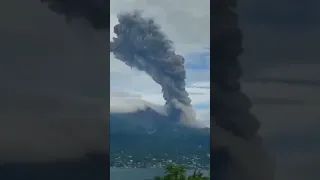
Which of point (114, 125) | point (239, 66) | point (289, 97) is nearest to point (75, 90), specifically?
point (114, 125)

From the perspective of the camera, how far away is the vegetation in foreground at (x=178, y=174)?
2.37 meters

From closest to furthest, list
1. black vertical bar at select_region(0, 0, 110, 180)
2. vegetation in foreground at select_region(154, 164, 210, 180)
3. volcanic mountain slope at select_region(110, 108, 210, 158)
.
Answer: black vertical bar at select_region(0, 0, 110, 180) → vegetation in foreground at select_region(154, 164, 210, 180) → volcanic mountain slope at select_region(110, 108, 210, 158)

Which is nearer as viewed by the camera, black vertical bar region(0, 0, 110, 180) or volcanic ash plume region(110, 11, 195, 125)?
black vertical bar region(0, 0, 110, 180)

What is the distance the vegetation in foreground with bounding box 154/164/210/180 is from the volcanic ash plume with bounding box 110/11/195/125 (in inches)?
15.5

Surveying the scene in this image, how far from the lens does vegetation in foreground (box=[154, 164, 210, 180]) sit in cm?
237

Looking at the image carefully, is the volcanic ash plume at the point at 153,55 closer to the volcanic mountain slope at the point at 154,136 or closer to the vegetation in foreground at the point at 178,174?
the volcanic mountain slope at the point at 154,136

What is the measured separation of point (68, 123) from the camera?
206cm

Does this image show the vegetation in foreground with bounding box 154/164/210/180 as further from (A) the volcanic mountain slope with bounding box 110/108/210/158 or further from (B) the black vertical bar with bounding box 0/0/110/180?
(B) the black vertical bar with bounding box 0/0/110/180

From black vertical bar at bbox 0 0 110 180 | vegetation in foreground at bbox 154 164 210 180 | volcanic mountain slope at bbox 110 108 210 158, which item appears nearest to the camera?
black vertical bar at bbox 0 0 110 180

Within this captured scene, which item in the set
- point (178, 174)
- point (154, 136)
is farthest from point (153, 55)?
point (178, 174)

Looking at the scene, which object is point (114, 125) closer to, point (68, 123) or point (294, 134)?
point (68, 123)

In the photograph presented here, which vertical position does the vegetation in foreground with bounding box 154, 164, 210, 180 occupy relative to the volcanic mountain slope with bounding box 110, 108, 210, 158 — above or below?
below

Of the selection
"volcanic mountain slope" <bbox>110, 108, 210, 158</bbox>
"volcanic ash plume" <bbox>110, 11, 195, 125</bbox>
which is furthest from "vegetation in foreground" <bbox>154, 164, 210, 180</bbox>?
"volcanic ash plume" <bbox>110, 11, 195, 125</bbox>

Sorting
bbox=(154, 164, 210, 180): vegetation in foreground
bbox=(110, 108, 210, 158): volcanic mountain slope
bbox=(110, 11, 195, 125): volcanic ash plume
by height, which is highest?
bbox=(110, 11, 195, 125): volcanic ash plume
